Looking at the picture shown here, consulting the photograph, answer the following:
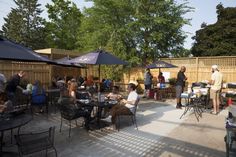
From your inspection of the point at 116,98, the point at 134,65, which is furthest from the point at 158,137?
the point at 134,65

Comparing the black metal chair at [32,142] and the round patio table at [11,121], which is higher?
the round patio table at [11,121]

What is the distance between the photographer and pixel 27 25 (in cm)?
4206

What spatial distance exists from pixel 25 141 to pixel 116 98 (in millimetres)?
4489

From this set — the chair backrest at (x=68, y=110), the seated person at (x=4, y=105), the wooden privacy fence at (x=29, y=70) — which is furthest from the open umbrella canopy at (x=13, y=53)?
the wooden privacy fence at (x=29, y=70)

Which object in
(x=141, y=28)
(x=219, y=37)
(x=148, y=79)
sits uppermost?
(x=219, y=37)

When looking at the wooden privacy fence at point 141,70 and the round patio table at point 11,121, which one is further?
the wooden privacy fence at point 141,70

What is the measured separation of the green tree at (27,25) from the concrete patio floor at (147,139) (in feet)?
113

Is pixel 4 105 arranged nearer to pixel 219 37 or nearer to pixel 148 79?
pixel 148 79

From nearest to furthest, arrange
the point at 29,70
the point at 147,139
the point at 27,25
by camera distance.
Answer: the point at 147,139, the point at 29,70, the point at 27,25

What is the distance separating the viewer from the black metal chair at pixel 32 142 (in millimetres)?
4055

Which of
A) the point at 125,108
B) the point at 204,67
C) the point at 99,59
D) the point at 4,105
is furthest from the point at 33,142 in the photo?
the point at 204,67

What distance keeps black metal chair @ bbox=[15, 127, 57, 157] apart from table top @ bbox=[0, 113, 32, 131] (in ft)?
1.03

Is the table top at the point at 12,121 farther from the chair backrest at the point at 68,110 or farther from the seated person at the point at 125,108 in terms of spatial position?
the seated person at the point at 125,108

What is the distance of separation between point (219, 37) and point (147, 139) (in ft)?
78.3
